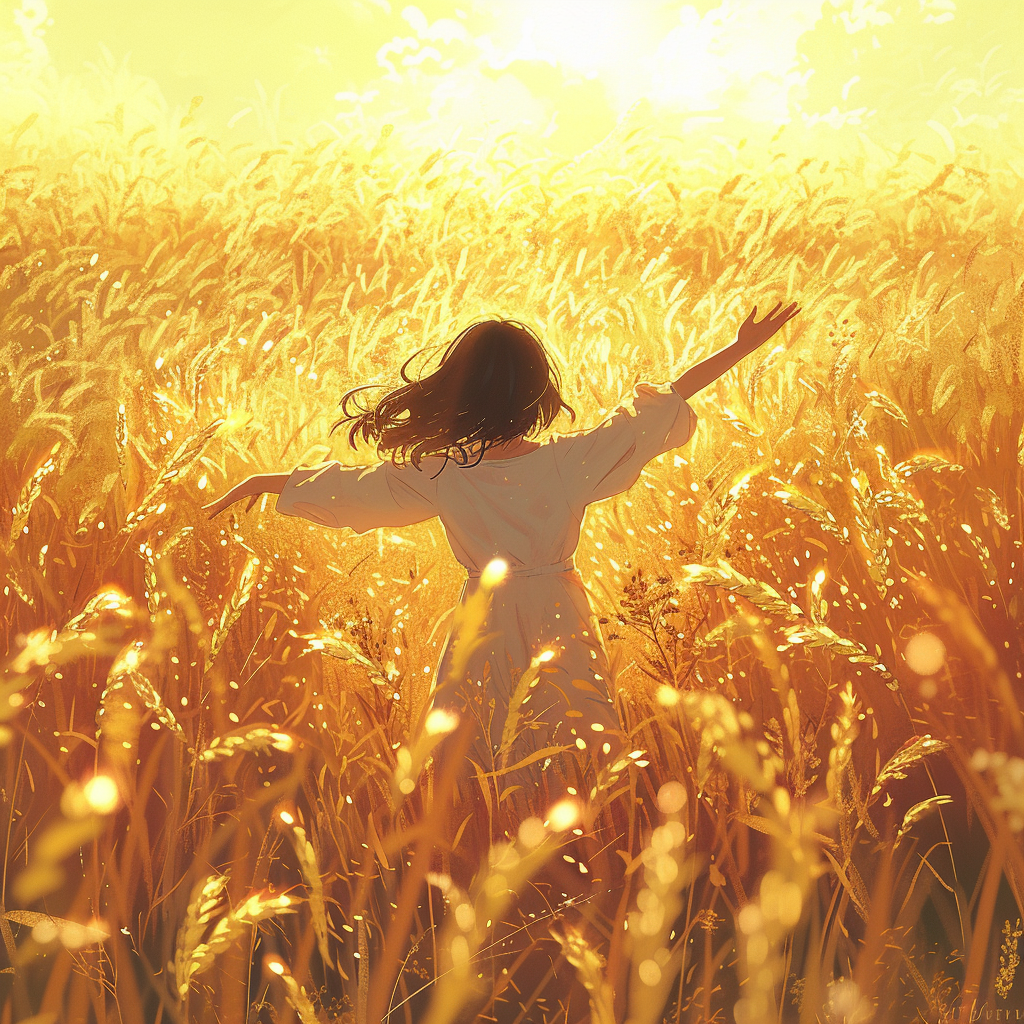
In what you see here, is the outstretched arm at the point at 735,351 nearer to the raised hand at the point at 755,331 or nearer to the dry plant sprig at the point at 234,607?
the raised hand at the point at 755,331

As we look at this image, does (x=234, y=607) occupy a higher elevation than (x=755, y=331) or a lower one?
lower

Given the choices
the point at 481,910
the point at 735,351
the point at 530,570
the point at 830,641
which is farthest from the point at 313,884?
the point at 735,351

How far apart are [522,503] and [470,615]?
0.25 metres

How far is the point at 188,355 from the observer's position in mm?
1949

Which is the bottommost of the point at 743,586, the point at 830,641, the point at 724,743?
the point at 724,743

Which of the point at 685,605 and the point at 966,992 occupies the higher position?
the point at 685,605

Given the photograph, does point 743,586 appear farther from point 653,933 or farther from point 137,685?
point 137,685

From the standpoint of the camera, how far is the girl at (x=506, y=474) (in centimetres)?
158

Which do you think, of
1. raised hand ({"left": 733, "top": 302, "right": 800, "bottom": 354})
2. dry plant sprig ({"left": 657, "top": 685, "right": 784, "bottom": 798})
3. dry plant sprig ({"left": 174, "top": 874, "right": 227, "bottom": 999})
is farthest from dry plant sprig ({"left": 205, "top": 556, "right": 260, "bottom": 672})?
raised hand ({"left": 733, "top": 302, "right": 800, "bottom": 354})

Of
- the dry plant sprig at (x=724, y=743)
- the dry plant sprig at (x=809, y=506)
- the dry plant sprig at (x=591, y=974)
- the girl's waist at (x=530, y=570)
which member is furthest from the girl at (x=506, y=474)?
the dry plant sprig at (x=591, y=974)

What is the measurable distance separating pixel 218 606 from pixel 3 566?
0.47 metres

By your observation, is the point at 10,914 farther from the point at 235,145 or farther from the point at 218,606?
the point at 235,145

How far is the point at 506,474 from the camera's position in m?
1.59

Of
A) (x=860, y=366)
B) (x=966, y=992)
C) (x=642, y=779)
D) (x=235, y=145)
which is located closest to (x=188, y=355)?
(x=235, y=145)
